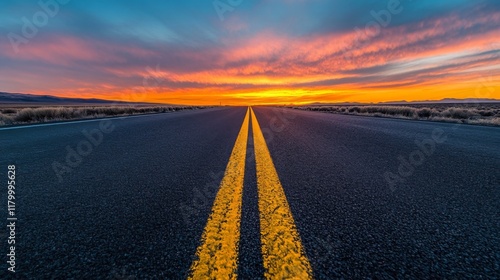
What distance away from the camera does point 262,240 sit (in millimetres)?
1251

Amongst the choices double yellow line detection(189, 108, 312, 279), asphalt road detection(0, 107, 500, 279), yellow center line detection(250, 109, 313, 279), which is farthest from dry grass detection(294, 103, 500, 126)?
double yellow line detection(189, 108, 312, 279)

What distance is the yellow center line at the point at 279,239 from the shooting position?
40.4 inches

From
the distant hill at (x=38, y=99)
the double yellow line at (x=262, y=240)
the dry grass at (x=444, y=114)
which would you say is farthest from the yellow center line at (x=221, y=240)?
the distant hill at (x=38, y=99)

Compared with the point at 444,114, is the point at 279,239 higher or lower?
higher

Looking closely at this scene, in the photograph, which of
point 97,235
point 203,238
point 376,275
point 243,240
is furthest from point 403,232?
point 97,235

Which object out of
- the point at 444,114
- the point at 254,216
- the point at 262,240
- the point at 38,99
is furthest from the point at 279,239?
the point at 38,99

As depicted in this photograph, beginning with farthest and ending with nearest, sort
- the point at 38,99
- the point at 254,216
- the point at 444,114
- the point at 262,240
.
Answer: the point at 38,99 → the point at 444,114 → the point at 254,216 → the point at 262,240

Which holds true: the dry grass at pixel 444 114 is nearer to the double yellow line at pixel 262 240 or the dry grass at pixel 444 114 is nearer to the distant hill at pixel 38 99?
the double yellow line at pixel 262 240

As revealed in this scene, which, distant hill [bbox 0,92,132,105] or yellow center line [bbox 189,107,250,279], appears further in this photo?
distant hill [bbox 0,92,132,105]

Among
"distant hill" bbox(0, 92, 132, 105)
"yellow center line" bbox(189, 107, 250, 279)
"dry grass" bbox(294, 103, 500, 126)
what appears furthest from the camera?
"distant hill" bbox(0, 92, 132, 105)

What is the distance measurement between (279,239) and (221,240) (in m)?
0.32

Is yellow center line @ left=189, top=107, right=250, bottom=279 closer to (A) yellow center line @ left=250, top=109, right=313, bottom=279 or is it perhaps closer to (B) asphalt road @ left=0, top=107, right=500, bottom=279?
(B) asphalt road @ left=0, top=107, right=500, bottom=279

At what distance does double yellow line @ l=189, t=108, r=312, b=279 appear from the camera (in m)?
1.02

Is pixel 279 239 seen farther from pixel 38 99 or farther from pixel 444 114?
pixel 38 99
